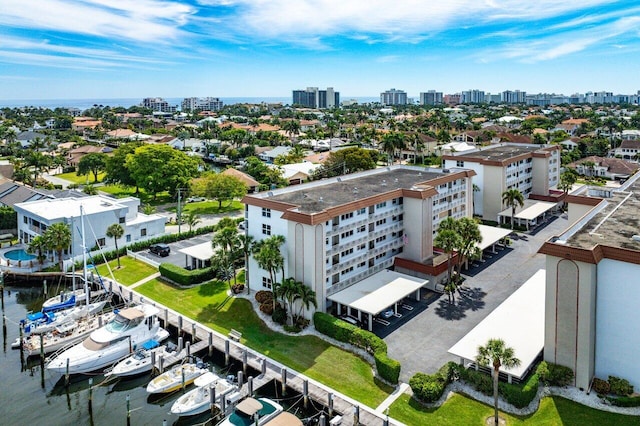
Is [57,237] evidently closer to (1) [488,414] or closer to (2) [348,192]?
(2) [348,192]

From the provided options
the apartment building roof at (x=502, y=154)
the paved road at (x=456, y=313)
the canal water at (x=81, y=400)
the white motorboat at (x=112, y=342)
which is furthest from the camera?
the apartment building roof at (x=502, y=154)

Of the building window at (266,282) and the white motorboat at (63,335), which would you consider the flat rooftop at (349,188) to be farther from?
the white motorboat at (63,335)

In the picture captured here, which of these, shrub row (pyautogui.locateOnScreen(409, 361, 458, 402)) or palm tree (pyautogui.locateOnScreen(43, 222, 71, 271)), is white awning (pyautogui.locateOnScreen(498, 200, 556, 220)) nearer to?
shrub row (pyautogui.locateOnScreen(409, 361, 458, 402))

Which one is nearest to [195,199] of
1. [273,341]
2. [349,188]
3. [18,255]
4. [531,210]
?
[18,255]

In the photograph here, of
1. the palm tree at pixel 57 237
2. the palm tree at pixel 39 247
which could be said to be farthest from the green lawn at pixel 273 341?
the palm tree at pixel 39 247

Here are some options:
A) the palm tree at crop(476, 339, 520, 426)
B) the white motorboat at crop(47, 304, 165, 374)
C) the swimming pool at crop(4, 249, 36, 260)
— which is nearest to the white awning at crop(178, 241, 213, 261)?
the white motorboat at crop(47, 304, 165, 374)

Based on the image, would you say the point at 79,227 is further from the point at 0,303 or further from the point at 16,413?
the point at 16,413
